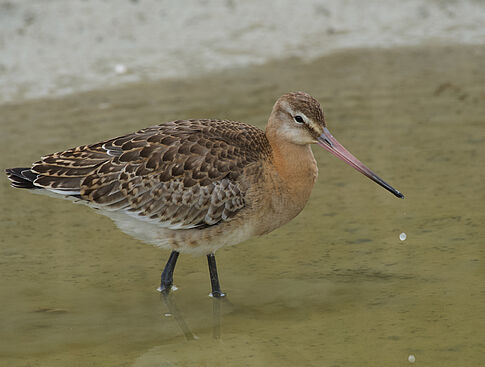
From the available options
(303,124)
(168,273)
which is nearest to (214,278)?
(168,273)

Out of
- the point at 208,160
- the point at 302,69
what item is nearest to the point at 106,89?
the point at 302,69

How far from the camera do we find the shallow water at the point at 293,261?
599 centimetres

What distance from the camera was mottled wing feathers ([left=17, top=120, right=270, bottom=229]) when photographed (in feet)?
21.4

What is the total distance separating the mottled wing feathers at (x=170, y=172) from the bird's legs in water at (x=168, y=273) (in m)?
0.28

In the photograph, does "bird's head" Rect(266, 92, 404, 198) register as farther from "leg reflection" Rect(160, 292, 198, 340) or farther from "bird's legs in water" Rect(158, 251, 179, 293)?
"leg reflection" Rect(160, 292, 198, 340)

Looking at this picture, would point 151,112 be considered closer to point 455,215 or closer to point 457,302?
point 455,215

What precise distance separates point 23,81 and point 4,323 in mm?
4875

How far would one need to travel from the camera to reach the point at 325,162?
29.6ft

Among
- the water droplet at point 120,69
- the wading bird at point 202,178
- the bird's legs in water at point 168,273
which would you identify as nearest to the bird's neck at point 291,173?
the wading bird at point 202,178

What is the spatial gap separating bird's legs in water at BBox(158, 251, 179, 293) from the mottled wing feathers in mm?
277

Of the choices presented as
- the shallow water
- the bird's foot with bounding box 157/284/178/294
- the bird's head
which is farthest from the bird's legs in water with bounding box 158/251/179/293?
the bird's head

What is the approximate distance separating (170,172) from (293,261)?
48.7 inches

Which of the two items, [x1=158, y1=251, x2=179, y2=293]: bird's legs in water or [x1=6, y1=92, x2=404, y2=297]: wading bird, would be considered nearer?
[x1=6, y1=92, x2=404, y2=297]: wading bird

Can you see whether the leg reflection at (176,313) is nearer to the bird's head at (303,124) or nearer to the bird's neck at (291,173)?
the bird's neck at (291,173)
